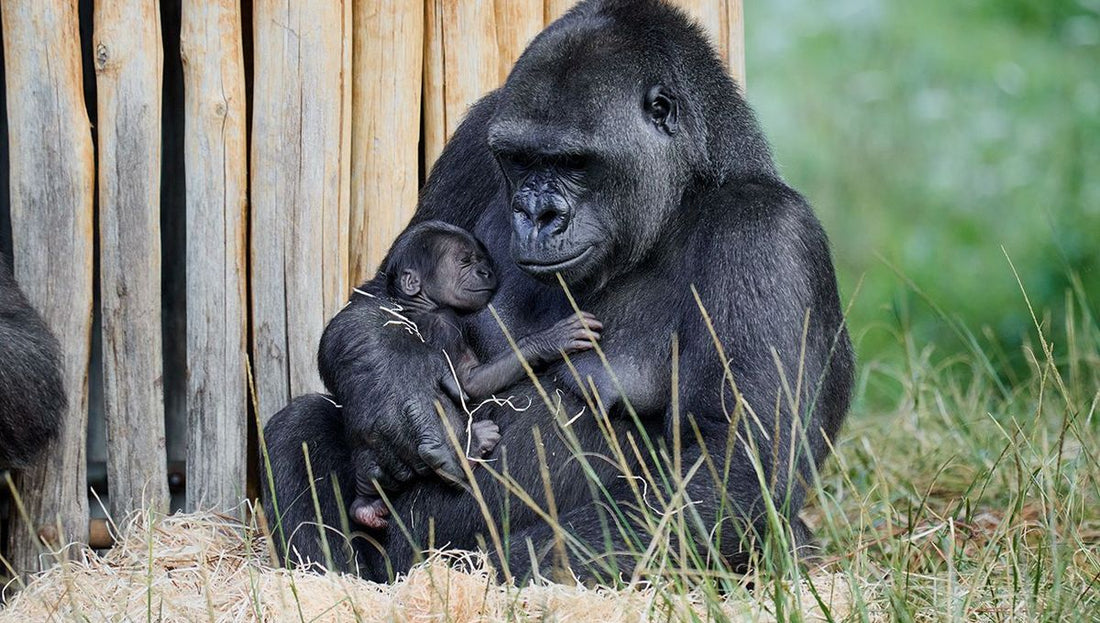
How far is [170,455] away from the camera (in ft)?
16.1

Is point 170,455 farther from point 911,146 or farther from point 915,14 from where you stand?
point 915,14

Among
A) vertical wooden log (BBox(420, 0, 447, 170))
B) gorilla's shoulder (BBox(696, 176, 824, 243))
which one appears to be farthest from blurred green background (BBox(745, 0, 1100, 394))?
gorilla's shoulder (BBox(696, 176, 824, 243))

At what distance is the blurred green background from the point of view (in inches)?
311

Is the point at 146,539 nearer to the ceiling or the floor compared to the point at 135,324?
nearer to the floor

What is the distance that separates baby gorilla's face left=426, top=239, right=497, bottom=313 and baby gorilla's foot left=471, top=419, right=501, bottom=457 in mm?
341

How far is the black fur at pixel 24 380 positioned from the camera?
390 cm

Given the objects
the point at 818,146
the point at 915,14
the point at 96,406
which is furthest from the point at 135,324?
the point at 915,14

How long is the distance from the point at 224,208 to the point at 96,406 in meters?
1.32

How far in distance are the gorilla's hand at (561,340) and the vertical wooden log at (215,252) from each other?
42.5 inches

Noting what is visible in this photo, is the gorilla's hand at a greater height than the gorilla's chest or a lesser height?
greater

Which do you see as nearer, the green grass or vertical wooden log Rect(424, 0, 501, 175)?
the green grass

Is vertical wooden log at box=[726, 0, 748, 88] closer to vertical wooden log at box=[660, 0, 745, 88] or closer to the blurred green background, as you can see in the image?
vertical wooden log at box=[660, 0, 745, 88]

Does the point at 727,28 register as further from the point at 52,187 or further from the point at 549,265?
the point at 52,187

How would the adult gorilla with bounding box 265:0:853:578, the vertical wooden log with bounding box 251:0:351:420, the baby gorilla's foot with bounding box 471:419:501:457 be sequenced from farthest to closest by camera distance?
1. the vertical wooden log with bounding box 251:0:351:420
2. the baby gorilla's foot with bounding box 471:419:501:457
3. the adult gorilla with bounding box 265:0:853:578
